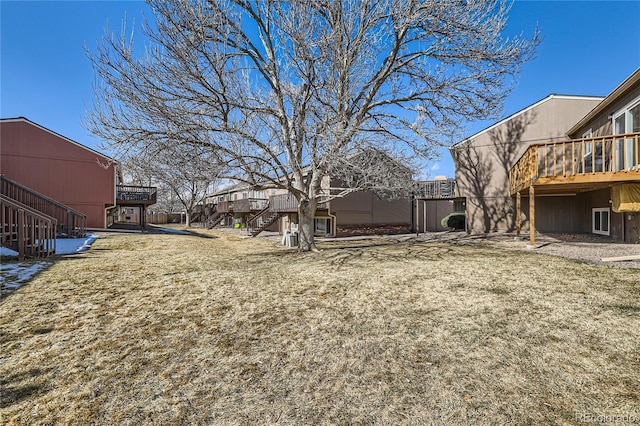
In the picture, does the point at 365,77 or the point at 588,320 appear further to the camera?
the point at 365,77

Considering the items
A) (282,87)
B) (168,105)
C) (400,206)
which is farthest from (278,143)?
(400,206)

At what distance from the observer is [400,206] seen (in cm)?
2131

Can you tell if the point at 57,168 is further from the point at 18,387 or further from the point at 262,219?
the point at 18,387

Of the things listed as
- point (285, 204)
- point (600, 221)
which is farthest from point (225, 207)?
point (600, 221)

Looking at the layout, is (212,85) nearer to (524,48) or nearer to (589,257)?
(524,48)

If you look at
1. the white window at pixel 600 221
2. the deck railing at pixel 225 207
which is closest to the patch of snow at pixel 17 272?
the white window at pixel 600 221

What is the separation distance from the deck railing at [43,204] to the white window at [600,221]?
22.2 meters

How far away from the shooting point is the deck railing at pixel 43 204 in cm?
1232

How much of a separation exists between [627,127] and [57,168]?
2658cm

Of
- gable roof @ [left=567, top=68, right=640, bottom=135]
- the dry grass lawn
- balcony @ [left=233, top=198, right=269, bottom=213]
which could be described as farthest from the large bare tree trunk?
balcony @ [left=233, top=198, right=269, bottom=213]

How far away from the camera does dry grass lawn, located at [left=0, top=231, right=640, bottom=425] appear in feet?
Result: 7.59

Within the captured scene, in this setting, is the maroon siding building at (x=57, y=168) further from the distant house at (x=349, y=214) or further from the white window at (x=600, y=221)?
the white window at (x=600, y=221)

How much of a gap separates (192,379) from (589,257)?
31.0ft

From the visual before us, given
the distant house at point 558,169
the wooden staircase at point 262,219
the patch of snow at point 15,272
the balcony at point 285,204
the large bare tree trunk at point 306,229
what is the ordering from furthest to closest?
the wooden staircase at point 262,219 < the balcony at point 285,204 < the large bare tree trunk at point 306,229 < the distant house at point 558,169 < the patch of snow at point 15,272
